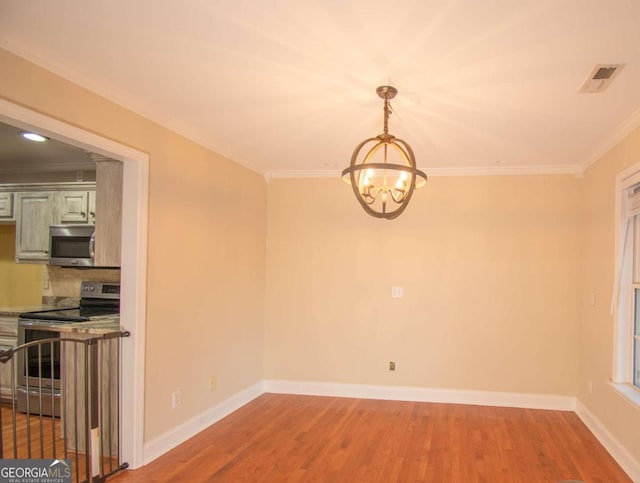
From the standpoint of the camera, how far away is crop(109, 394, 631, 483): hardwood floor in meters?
3.15

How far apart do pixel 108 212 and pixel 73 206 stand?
1.50m

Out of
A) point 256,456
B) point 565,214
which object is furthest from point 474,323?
point 256,456

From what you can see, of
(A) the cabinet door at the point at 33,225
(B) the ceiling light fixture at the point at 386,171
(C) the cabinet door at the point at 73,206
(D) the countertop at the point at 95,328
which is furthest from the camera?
(A) the cabinet door at the point at 33,225

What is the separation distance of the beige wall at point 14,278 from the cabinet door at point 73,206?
100 centimetres

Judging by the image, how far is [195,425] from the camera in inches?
152

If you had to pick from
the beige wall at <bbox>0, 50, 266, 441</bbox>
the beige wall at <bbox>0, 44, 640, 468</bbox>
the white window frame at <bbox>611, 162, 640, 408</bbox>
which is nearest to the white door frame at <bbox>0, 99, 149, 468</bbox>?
the beige wall at <bbox>0, 50, 266, 441</bbox>

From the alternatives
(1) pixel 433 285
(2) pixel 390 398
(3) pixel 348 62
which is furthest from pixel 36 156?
(2) pixel 390 398

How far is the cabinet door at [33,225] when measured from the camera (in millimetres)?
4656

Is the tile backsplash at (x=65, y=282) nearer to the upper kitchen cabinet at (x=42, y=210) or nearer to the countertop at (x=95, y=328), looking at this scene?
the upper kitchen cabinet at (x=42, y=210)

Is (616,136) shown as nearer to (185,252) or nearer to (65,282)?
(185,252)

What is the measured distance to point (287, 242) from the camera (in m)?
5.31


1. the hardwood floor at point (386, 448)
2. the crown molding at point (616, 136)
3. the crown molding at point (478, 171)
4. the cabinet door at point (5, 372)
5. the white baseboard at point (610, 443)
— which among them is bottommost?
the hardwood floor at point (386, 448)

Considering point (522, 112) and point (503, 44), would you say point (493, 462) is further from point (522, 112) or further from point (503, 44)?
point (503, 44)

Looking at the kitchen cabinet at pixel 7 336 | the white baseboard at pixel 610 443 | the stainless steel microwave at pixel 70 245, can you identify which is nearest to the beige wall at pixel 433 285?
the white baseboard at pixel 610 443
